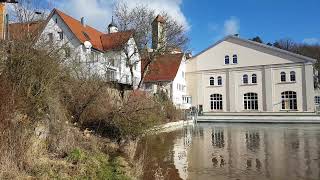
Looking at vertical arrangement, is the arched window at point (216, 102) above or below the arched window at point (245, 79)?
below

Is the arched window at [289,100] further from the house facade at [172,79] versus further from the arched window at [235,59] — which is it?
the house facade at [172,79]

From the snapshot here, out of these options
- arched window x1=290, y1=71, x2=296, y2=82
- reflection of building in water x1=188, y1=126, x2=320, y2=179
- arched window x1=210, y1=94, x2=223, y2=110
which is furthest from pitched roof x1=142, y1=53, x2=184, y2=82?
reflection of building in water x1=188, y1=126, x2=320, y2=179

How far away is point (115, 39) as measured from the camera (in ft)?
143

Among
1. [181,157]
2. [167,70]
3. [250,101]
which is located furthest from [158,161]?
[250,101]

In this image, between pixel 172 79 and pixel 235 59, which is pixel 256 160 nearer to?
pixel 172 79

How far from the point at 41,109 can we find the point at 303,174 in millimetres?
8373

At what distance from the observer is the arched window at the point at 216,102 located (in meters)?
55.1

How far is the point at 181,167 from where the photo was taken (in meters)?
14.1

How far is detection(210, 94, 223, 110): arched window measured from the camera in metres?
Answer: 55.1

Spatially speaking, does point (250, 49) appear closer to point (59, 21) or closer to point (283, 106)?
point (283, 106)

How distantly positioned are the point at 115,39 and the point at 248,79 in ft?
64.6

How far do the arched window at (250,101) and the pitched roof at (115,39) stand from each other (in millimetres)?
19769

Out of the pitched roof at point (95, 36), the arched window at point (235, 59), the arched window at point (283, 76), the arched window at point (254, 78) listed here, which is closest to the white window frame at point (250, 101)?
the arched window at point (254, 78)

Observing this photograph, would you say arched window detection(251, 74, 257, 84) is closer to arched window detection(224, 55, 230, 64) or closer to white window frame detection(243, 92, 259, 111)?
white window frame detection(243, 92, 259, 111)
